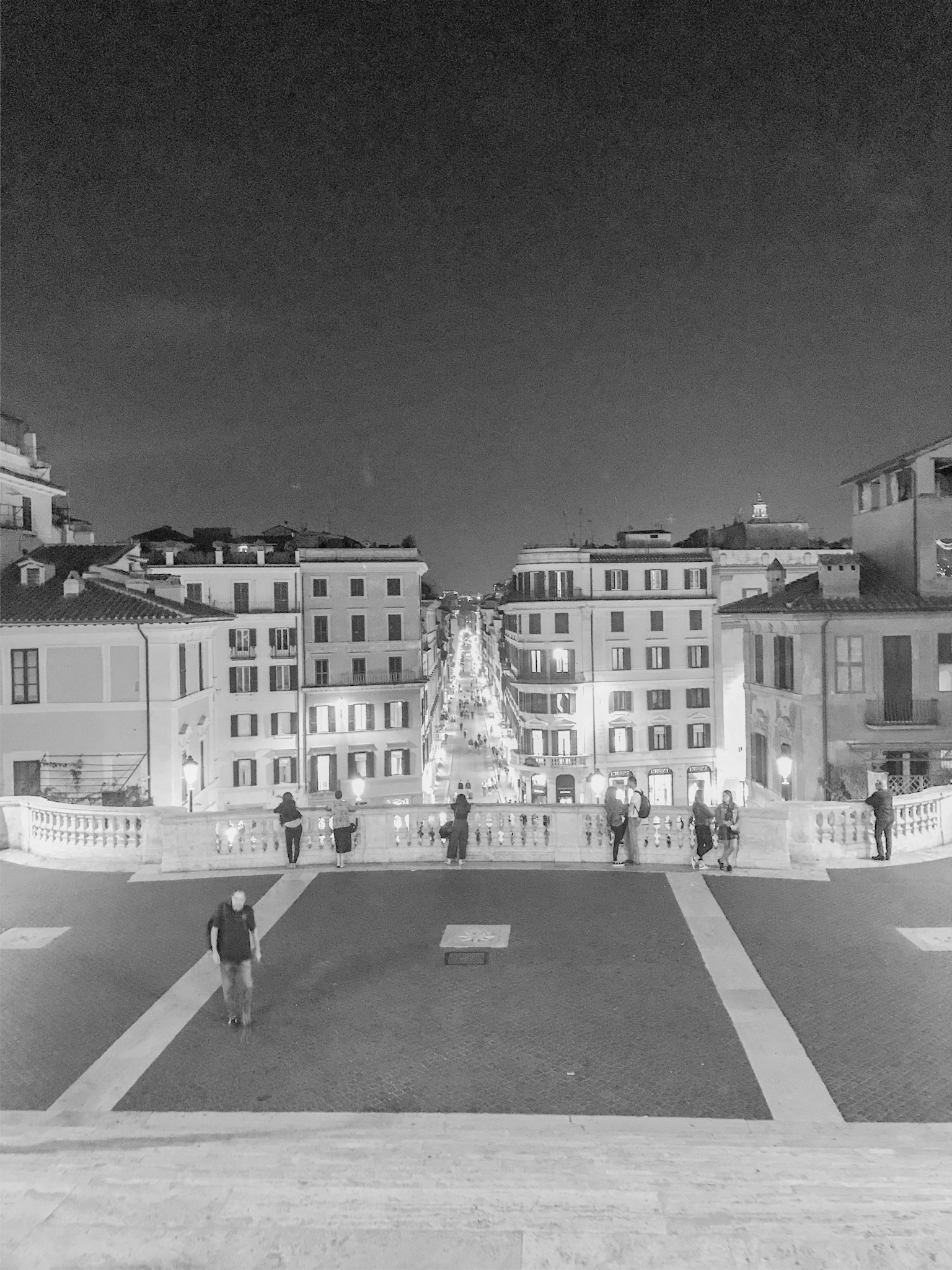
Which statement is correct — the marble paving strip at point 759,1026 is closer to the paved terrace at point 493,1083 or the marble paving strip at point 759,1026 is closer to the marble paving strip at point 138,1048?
the paved terrace at point 493,1083

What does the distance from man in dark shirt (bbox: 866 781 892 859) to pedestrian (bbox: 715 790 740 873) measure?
254 cm

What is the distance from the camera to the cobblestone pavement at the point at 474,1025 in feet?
29.4

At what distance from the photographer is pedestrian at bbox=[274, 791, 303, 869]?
56.0 ft

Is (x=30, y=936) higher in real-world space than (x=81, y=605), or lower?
lower

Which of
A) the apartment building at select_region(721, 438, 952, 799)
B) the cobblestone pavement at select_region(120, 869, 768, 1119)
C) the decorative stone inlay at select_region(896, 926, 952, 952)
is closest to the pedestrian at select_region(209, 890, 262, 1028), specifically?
the cobblestone pavement at select_region(120, 869, 768, 1119)

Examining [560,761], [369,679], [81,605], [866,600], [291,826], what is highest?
[81,605]

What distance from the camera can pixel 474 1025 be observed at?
34.3ft

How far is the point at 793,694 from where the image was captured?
30516 mm

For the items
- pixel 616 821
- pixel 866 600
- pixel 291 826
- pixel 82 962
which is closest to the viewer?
pixel 82 962

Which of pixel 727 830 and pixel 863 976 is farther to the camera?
pixel 727 830

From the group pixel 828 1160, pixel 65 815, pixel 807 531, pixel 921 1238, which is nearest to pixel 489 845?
pixel 65 815

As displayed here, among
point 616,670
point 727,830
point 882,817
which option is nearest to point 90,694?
point 727,830

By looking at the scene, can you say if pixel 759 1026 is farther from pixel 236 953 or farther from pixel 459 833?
pixel 459 833

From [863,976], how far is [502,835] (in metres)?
7.56
